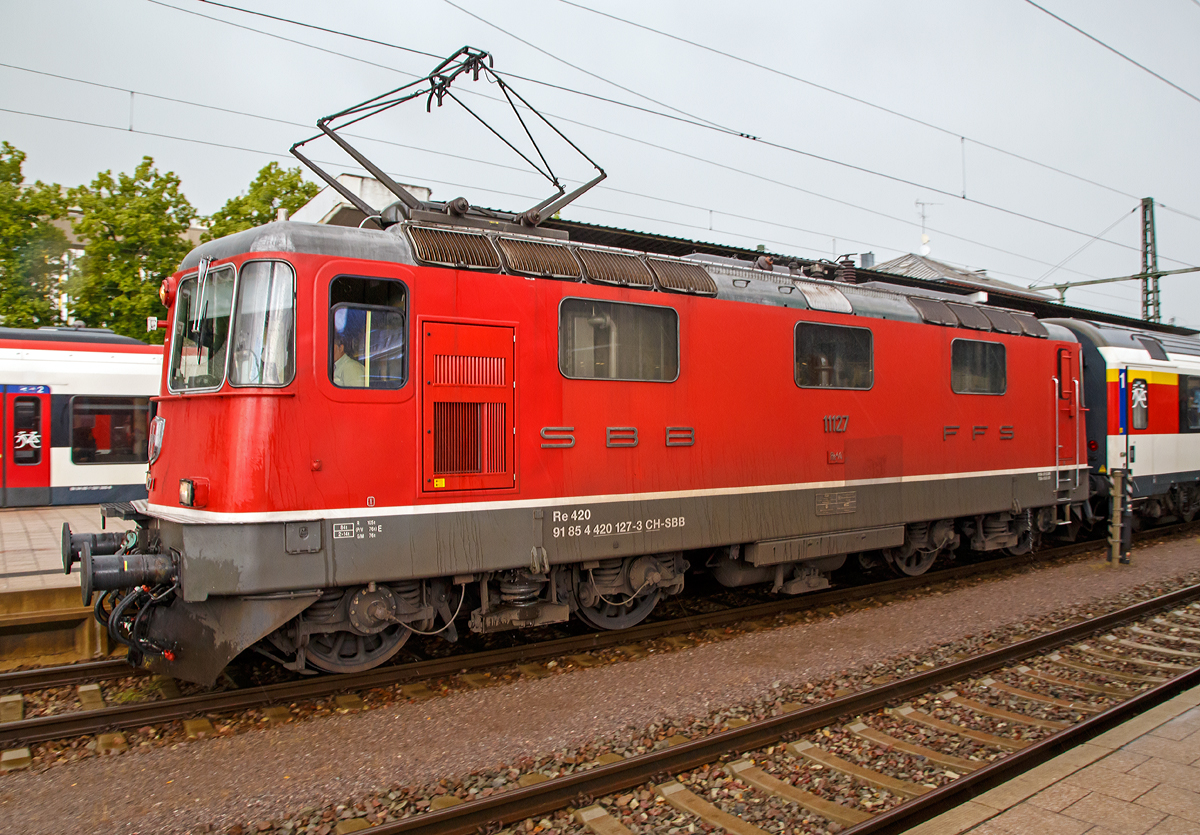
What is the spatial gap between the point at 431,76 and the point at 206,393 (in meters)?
3.67

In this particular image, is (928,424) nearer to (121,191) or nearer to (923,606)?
(923,606)

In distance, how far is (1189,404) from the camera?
14.6 metres

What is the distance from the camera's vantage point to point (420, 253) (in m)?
5.96

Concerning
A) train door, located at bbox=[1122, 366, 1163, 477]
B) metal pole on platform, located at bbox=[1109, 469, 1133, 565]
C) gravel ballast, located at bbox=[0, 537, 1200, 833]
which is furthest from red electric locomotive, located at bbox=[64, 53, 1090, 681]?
train door, located at bbox=[1122, 366, 1163, 477]

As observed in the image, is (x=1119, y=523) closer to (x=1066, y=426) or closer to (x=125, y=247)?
(x=1066, y=426)

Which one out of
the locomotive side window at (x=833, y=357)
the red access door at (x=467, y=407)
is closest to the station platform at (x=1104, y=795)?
the red access door at (x=467, y=407)

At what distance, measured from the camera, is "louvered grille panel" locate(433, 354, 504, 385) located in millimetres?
5977

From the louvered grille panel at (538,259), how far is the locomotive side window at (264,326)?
1794mm

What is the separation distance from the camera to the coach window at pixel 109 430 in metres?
14.7

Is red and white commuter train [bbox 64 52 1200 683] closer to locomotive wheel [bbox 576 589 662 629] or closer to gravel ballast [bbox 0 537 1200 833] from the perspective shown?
locomotive wheel [bbox 576 589 662 629]

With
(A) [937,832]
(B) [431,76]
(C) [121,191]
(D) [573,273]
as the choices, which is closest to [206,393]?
(D) [573,273]

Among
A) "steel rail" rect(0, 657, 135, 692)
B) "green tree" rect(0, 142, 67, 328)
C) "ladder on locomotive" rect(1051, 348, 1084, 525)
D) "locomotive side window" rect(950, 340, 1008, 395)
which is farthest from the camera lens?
"green tree" rect(0, 142, 67, 328)

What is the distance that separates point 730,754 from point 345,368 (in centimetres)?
381

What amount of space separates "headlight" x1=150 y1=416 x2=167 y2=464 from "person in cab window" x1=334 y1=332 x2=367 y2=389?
1.70 meters
